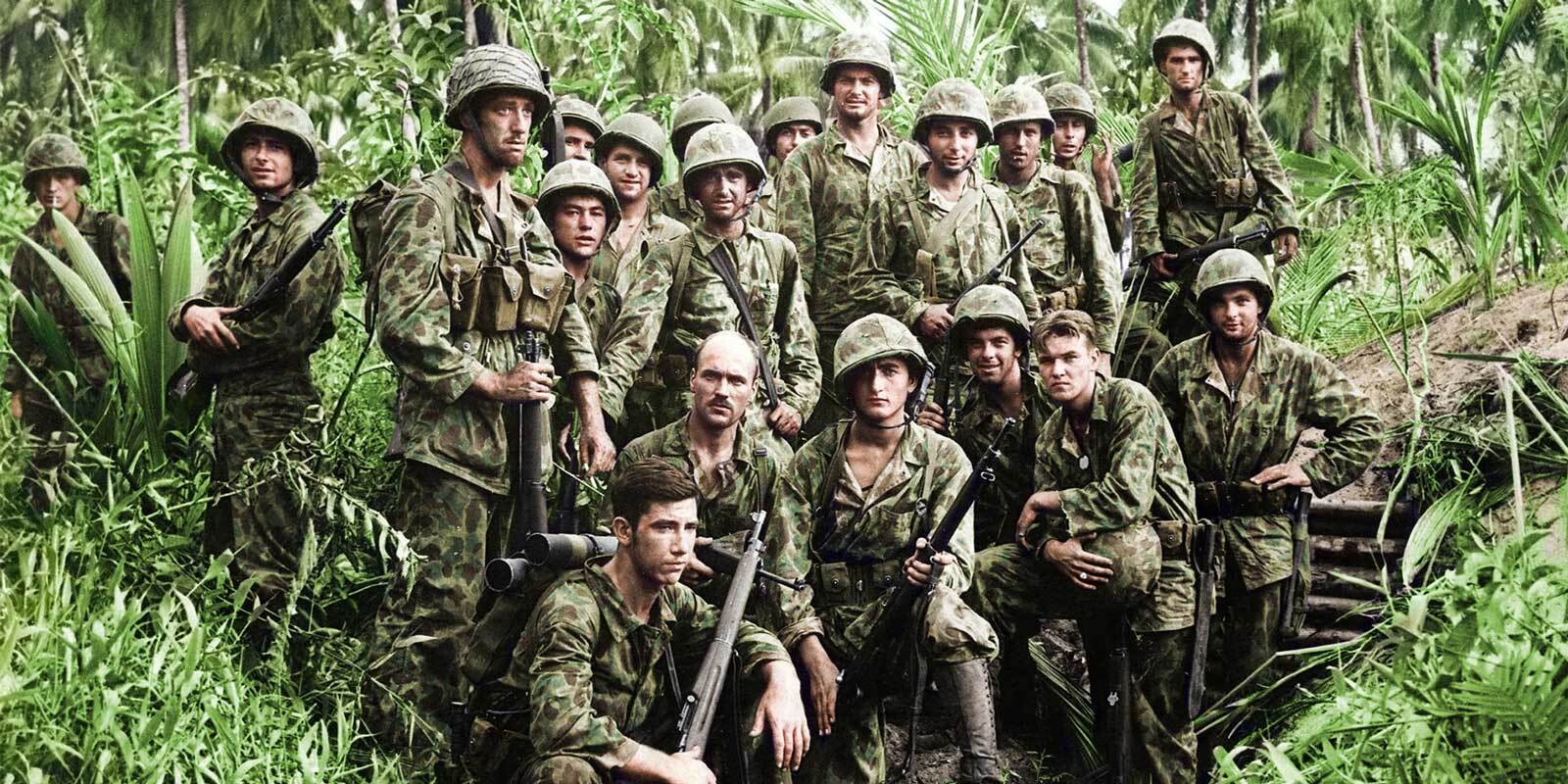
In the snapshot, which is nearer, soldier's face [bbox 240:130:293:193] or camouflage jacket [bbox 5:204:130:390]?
soldier's face [bbox 240:130:293:193]

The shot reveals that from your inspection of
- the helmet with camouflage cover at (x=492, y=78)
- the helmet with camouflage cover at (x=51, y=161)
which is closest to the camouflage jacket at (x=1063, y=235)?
the helmet with camouflage cover at (x=492, y=78)

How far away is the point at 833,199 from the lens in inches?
288

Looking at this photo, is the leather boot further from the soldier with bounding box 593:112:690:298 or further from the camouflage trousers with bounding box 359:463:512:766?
the soldier with bounding box 593:112:690:298

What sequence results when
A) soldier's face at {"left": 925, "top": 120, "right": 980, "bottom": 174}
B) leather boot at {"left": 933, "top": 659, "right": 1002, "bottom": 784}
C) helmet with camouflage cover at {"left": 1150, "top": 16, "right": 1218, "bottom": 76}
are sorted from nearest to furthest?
leather boot at {"left": 933, "top": 659, "right": 1002, "bottom": 784}, soldier's face at {"left": 925, "top": 120, "right": 980, "bottom": 174}, helmet with camouflage cover at {"left": 1150, "top": 16, "right": 1218, "bottom": 76}

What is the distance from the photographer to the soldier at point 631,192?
6730mm

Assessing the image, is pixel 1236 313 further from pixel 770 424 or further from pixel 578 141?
pixel 578 141

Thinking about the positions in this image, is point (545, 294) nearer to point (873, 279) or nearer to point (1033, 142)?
point (873, 279)

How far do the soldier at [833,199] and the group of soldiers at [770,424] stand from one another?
0.01 metres

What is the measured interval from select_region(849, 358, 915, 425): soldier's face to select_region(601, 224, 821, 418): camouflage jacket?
0.57 meters

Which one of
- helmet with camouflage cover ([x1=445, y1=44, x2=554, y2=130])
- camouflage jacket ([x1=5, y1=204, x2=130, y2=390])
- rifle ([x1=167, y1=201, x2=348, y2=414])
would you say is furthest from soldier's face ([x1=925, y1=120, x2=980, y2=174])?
camouflage jacket ([x1=5, y1=204, x2=130, y2=390])

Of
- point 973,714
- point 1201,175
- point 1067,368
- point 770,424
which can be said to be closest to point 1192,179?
point 1201,175

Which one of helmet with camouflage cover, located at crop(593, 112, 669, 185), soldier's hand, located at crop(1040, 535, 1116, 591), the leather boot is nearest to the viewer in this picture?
the leather boot

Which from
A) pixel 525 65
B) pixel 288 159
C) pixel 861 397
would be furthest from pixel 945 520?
pixel 288 159

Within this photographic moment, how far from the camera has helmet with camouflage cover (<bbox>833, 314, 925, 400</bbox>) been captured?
562cm
